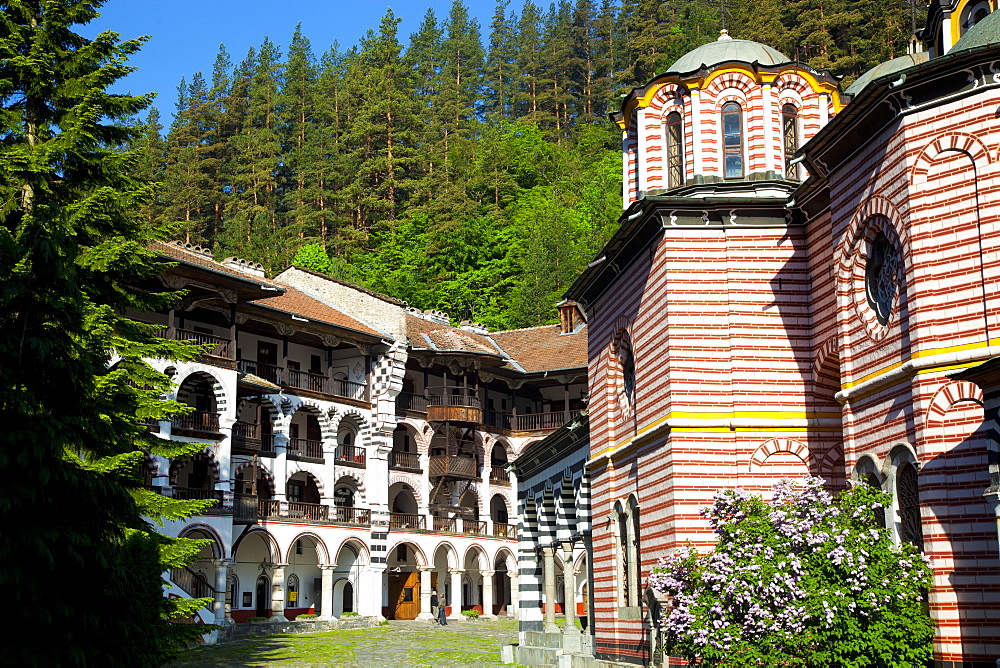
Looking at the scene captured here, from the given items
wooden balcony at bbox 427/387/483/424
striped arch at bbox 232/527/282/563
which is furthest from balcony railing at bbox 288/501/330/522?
wooden balcony at bbox 427/387/483/424

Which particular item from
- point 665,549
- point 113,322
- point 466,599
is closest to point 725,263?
point 665,549

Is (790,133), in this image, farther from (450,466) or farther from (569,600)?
(450,466)

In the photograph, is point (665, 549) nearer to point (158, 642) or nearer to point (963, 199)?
point (963, 199)

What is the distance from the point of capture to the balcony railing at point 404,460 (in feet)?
150

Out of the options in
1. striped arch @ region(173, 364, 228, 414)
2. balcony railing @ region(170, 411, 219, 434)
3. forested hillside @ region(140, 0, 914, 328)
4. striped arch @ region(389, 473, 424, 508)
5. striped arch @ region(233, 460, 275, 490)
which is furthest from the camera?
forested hillside @ region(140, 0, 914, 328)

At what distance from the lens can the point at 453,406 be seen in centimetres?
4697

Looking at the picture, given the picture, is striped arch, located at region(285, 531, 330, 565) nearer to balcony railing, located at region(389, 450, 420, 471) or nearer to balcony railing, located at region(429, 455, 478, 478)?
balcony railing, located at region(389, 450, 420, 471)

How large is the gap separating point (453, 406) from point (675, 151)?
29.1 meters

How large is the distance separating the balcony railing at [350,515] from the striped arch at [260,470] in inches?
118

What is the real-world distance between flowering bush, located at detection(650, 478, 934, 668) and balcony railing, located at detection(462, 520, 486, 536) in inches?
1377

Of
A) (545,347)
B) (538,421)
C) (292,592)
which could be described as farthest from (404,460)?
(545,347)

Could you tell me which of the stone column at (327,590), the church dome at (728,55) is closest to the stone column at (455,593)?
the stone column at (327,590)

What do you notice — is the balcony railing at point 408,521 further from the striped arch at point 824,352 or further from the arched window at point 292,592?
the striped arch at point 824,352

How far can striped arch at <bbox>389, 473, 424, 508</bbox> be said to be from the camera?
148 feet
